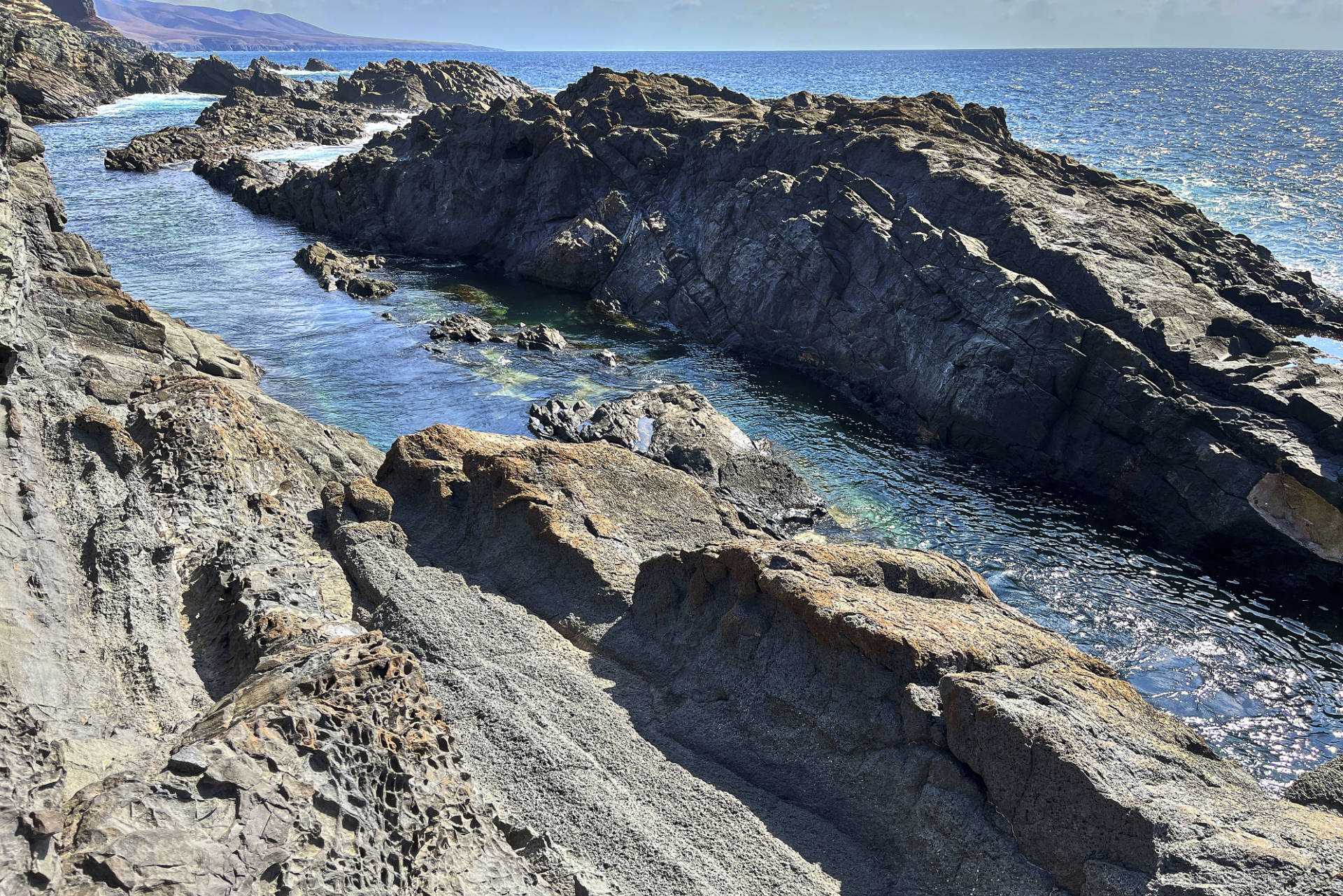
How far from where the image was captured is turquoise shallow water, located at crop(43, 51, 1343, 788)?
2294cm

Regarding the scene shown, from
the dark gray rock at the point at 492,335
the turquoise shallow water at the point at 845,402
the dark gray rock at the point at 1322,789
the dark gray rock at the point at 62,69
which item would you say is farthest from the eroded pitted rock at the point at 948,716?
the dark gray rock at the point at 62,69

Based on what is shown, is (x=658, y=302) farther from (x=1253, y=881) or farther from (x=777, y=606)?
(x=1253, y=881)

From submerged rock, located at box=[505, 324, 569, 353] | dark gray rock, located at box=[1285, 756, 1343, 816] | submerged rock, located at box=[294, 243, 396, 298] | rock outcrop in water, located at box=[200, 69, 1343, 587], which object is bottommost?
submerged rock, located at box=[294, 243, 396, 298]

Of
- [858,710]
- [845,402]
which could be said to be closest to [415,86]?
[845,402]

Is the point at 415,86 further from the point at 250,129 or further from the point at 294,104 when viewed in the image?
the point at 250,129

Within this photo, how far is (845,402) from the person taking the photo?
40500 millimetres

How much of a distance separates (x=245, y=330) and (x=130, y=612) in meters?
34.0

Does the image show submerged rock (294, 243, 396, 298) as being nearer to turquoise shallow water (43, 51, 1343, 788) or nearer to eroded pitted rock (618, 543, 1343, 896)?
turquoise shallow water (43, 51, 1343, 788)

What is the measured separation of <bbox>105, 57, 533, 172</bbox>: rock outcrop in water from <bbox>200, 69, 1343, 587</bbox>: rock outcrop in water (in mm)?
27915

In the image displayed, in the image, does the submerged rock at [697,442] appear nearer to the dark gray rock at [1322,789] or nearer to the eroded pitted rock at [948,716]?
the eroded pitted rock at [948,716]

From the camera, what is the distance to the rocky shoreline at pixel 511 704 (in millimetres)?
10438

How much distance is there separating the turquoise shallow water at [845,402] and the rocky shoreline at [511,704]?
31.1 ft

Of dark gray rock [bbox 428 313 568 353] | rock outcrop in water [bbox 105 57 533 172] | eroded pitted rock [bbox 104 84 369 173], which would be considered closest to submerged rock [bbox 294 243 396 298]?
dark gray rock [bbox 428 313 568 353]

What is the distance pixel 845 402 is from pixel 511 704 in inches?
1122
